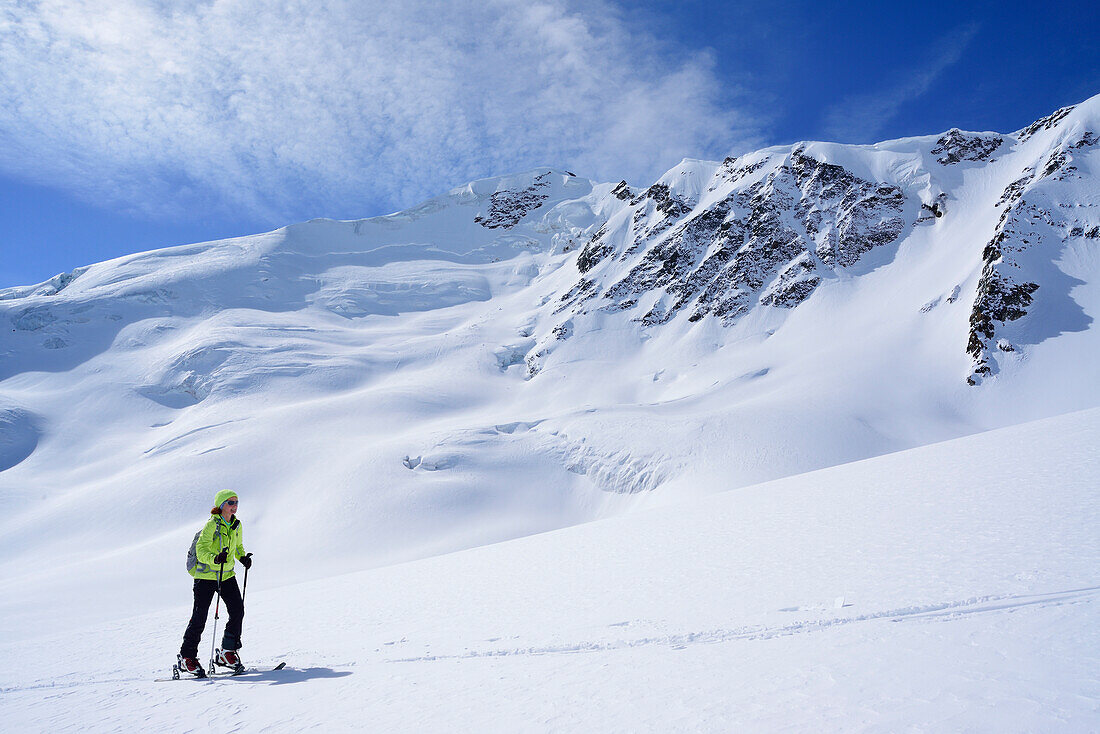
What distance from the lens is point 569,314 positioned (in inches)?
2948

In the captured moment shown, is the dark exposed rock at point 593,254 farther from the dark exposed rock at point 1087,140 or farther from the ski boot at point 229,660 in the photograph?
the ski boot at point 229,660

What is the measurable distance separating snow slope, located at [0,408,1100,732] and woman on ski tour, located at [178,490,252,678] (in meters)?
0.44

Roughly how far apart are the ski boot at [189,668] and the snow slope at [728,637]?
0.30 meters

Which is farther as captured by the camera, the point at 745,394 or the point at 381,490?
the point at 745,394

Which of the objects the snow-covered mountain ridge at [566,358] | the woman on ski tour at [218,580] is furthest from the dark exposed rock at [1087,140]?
the woman on ski tour at [218,580]

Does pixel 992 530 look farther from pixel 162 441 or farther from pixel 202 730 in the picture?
pixel 162 441

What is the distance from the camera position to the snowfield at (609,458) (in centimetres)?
457

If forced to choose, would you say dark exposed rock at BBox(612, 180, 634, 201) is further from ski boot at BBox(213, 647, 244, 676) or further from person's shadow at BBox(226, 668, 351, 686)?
person's shadow at BBox(226, 668, 351, 686)

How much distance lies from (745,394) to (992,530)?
40827mm

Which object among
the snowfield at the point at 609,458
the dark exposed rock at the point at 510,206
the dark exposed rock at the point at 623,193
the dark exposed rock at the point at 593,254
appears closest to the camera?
the snowfield at the point at 609,458

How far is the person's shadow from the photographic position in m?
5.87

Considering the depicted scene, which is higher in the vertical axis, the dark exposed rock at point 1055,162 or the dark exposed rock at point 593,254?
the dark exposed rock at point 593,254

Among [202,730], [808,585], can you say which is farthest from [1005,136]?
[202,730]

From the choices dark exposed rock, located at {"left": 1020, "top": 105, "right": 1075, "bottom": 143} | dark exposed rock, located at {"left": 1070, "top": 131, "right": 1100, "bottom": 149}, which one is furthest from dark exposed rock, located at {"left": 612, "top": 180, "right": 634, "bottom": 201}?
dark exposed rock, located at {"left": 1070, "top": 131, "right": 1100, "bottom": 149}
